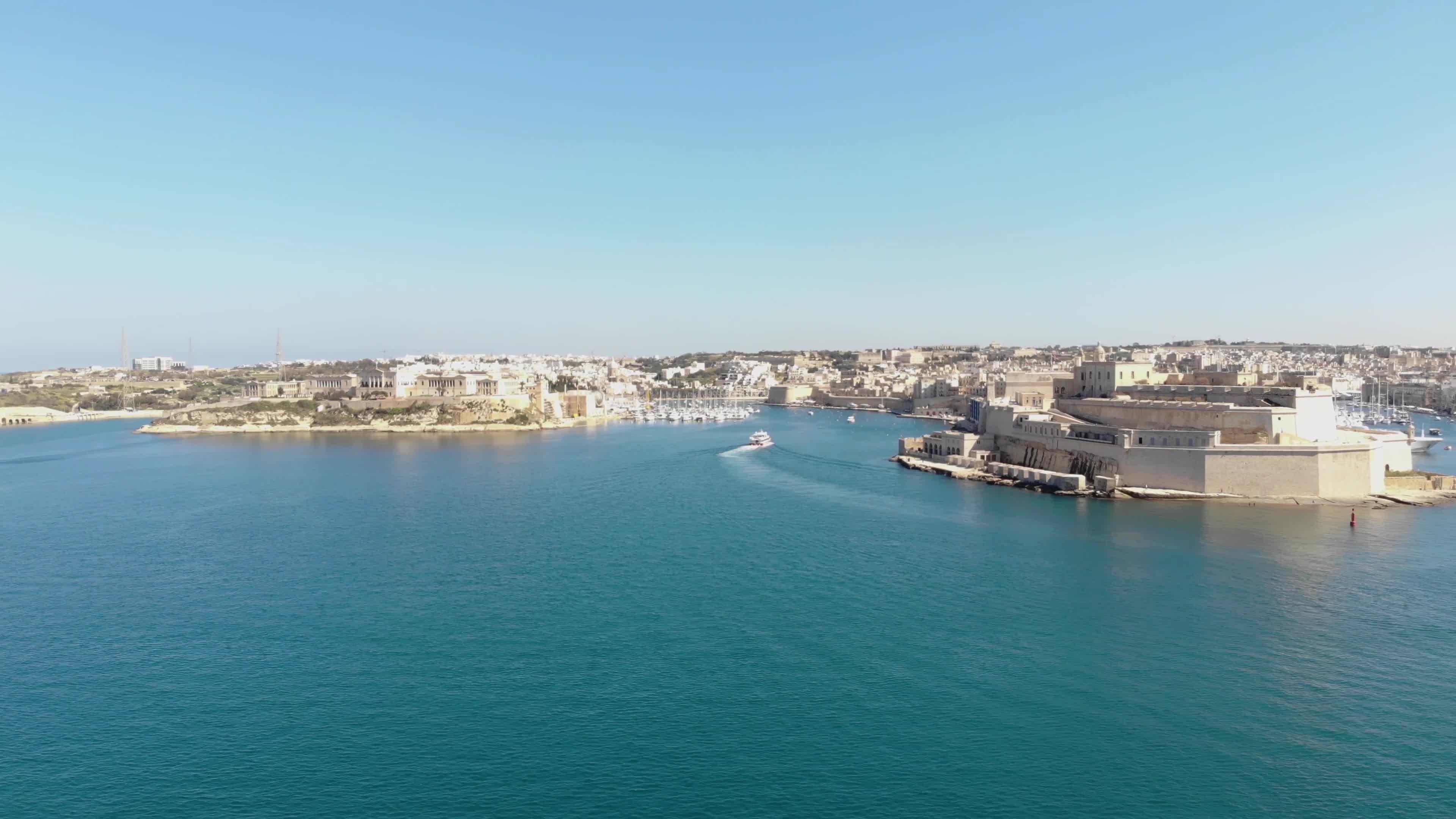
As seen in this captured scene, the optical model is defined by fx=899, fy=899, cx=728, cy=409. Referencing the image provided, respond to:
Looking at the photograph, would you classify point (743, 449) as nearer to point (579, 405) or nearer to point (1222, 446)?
point (1222, 446)

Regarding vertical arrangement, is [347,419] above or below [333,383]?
below

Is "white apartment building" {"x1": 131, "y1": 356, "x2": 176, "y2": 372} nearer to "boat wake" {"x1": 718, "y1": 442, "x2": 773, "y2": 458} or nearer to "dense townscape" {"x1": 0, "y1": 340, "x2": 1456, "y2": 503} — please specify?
"dense townscape" {"x1": 0, "y1": 340, "x2": 1456, "y2": 503}

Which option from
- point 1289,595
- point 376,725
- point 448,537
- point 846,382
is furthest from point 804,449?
point 846,382

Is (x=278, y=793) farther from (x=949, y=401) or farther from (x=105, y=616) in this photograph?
(x=949, y=401)

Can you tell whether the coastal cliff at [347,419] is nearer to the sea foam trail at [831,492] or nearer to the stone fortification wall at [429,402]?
the stone fortification wall at [429,402]

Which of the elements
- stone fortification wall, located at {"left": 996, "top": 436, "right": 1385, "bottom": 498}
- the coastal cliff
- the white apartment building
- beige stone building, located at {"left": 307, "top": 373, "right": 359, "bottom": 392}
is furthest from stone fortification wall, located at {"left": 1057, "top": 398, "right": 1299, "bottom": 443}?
the white apartment building

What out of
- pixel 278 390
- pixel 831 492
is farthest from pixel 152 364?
pixel 831 492

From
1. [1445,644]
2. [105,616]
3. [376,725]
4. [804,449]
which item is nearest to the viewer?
[376,725]

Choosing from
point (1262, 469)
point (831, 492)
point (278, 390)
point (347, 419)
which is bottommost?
point (831, 492)
